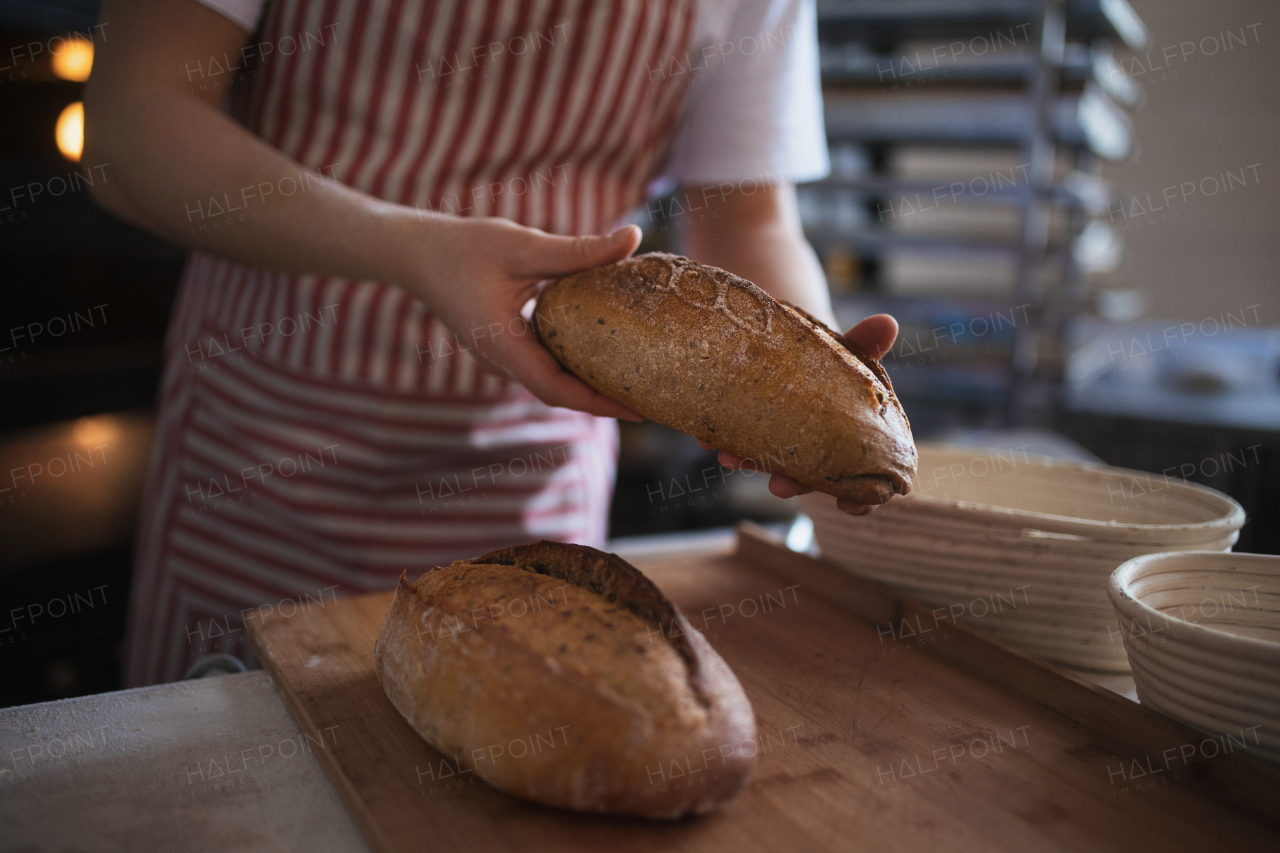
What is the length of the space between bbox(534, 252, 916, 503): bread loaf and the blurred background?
79 centimetres

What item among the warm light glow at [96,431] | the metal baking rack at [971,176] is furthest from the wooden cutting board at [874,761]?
the metal baking rack at [971,176]

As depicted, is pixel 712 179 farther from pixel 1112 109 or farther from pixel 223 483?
pixel 1112 109

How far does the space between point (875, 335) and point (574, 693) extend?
608 mm

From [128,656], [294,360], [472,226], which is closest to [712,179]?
[472,226]

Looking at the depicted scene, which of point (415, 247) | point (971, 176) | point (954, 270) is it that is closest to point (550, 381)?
point (415, 247)

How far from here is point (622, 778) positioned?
741mm

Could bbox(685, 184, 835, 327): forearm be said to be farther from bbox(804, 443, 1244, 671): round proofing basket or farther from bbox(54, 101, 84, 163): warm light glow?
bbox(54, 101, 84, 163): warm light glow

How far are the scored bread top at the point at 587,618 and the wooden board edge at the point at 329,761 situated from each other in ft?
0.56

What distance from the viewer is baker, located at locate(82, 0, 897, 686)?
129cm

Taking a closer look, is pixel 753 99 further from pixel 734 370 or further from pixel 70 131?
pixel 70 131

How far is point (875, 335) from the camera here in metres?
1.11

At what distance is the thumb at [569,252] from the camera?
42.3 inches

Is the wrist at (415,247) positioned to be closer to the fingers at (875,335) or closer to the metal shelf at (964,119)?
the fingers at (875,335)

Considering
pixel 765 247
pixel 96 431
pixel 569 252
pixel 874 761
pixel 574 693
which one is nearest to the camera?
pixel 574 693
